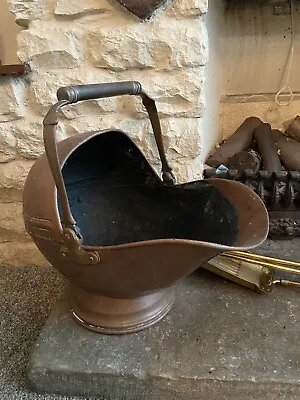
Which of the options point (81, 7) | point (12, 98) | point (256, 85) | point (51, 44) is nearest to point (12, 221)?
point (12, 98)

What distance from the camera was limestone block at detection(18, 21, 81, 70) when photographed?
1.20m

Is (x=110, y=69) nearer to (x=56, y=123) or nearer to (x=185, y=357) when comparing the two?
(x=56, y=123)

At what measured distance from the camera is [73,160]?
3.62ft

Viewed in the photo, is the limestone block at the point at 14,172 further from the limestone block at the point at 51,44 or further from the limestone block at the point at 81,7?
the limestone block at the point at 81,7

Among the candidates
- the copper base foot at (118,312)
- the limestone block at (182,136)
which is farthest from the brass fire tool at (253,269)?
the limestone block at (182,136)

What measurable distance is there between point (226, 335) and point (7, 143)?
733 millimetres

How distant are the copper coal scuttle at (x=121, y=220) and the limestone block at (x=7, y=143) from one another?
0.92 ft

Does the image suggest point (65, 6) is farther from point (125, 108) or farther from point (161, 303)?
point (161, 303)

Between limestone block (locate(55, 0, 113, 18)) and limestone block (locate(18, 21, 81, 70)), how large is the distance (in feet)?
0.12

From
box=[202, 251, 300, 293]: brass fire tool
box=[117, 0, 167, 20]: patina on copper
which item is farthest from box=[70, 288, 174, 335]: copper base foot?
box=[117, 0, 167, 20]: patina on copper

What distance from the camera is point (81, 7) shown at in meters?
1.17

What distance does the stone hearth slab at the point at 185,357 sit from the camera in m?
0.86

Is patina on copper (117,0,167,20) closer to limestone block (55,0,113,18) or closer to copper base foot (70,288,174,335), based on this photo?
limestone block (55,0,113,18)

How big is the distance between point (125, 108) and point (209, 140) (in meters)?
0.31
